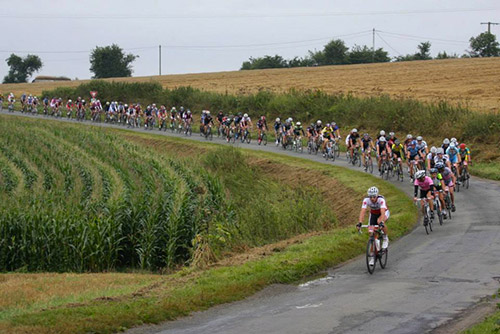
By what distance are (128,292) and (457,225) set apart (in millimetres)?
12546

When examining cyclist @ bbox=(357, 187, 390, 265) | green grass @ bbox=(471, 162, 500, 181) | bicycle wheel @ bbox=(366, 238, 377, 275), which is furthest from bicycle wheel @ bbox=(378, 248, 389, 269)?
green grass @ bbox=(471, 162, 500, 181)

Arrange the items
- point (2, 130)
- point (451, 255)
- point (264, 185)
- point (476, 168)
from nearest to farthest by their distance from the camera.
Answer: point (451, 255) → point (264, 185) → point (476, 168) → point (2, 130)

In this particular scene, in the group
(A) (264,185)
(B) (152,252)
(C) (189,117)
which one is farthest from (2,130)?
(B) (152,252)

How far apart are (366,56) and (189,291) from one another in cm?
11840

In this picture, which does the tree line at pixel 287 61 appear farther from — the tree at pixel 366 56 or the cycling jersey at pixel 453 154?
the cycling jersey at pixel 453 154

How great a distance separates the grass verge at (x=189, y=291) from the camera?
1220cm

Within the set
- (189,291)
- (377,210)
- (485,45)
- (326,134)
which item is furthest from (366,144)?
(485,45)

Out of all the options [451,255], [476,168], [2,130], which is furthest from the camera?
[2,130]

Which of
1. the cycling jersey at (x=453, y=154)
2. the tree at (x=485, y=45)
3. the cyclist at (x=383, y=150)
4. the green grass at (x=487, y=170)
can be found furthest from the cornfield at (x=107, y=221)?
the tree at (x=485, y=45)

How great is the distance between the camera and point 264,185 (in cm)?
3528

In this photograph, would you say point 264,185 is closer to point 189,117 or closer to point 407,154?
point 407,154

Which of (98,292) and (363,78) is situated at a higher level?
(363,78)

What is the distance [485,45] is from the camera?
385 ft

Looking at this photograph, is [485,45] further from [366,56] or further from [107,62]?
[107,62]
